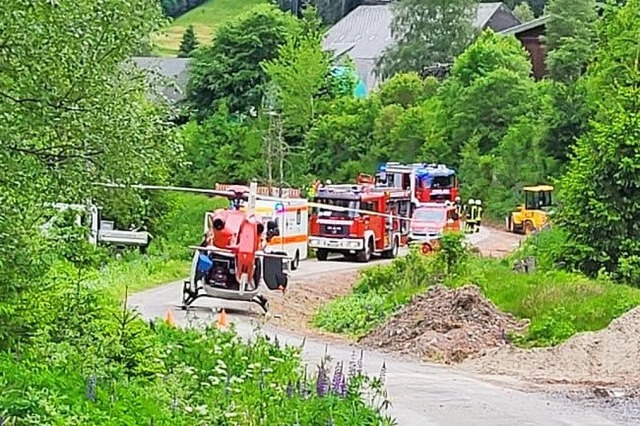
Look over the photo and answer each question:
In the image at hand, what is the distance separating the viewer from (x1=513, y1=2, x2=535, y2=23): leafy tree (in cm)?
11650

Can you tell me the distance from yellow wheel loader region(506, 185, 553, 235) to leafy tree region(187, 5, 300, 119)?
2247cm

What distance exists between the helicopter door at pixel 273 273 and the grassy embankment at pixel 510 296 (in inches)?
45.2

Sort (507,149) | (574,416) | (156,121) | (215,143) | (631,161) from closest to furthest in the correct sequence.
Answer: (156,121) → (574,416) → (631,161) → (507,149) → (215,143)

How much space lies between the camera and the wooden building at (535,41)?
84.0 metres

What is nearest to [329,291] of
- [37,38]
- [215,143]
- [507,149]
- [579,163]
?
[579,163]

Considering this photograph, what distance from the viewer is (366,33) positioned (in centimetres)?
11344

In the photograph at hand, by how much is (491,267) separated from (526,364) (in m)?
11.3

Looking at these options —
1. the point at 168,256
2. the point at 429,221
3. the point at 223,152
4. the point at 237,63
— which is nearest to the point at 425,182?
the point at 429,221

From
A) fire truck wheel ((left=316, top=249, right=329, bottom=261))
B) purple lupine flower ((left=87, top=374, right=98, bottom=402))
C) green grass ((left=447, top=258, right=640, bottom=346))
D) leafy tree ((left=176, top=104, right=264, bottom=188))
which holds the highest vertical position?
leafy tree ((left=176, top=104, right=264, bottom=188))

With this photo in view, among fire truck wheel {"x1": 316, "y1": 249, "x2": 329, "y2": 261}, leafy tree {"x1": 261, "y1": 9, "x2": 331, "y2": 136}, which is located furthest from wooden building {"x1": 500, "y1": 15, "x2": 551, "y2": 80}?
fire truck wheel {"x1": 316, "y1": 249, "x2": 329, "y2": 261}

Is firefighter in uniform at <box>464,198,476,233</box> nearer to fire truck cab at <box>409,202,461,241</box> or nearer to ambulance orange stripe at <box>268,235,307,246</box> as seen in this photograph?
fire truck cab at <box>409,202,461,241</box>

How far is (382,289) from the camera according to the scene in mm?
30344

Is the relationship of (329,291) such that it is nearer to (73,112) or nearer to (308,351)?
(308,351)

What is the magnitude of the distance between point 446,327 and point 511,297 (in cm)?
264
